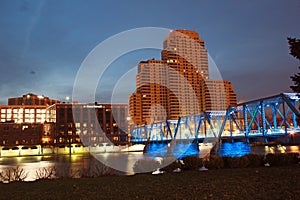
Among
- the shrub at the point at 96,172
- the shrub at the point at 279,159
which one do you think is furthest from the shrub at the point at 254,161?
the shrub at the point at 96,172

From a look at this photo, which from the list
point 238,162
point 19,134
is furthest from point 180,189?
point 19,134

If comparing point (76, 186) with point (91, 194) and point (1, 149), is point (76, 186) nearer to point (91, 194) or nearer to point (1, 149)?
point (91, 194)

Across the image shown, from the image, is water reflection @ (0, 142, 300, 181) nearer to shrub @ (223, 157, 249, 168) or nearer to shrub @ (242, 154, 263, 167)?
shrub @ (223, 157, 249, 168)

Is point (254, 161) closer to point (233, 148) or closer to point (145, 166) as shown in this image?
point (145, 166)

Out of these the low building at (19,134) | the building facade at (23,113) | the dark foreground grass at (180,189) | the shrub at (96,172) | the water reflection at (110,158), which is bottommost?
the water reflection at (110,158)

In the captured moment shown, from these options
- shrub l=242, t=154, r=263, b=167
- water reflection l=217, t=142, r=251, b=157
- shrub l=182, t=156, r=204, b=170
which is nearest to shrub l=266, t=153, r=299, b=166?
shrub l=242, t=154, r=263, b=167

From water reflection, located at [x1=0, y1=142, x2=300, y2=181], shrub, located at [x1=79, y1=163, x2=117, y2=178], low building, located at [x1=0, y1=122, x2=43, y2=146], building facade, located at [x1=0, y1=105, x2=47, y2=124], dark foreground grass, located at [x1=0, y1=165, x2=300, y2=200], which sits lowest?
water reflection, located at [x1=0, y1=142, x2=300, y2=181]

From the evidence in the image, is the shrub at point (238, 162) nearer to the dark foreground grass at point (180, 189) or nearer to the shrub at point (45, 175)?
the dark foreground grass at point (180, 189)

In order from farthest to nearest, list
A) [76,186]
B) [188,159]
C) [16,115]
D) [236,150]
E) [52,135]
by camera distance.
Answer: [16,115], [52,135], [236,150], [188,159], [76,186]

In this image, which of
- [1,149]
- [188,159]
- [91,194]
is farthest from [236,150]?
[1,149]

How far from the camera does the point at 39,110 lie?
180 meters

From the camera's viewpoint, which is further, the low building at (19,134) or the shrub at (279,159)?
the low building at (19,134)

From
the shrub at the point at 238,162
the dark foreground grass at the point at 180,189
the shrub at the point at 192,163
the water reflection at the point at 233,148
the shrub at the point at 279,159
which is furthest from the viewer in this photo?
the water reflection at the point at 233,148

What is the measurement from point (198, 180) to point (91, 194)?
235 inches
